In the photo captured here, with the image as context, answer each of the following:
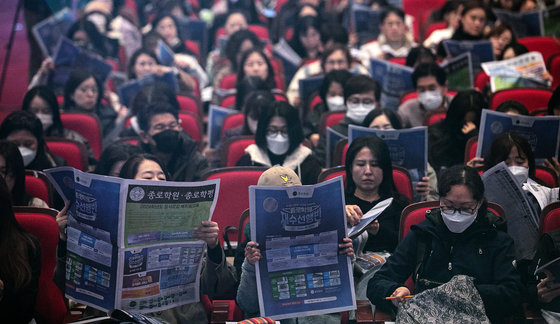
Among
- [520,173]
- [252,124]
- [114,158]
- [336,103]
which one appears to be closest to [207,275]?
[114,158]

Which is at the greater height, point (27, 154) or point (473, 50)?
point (473, 50)

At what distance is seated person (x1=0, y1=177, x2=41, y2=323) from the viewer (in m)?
3.01

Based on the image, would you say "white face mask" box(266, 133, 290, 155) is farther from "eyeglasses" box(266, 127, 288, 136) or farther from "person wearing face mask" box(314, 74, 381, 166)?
"person wearing face mask" box(314, 74, 381, 166)

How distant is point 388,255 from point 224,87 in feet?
12.6

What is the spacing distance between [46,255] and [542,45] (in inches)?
219

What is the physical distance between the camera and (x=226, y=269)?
A: 3338mm

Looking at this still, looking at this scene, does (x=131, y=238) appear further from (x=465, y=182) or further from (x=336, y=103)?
(x=336, y=103)

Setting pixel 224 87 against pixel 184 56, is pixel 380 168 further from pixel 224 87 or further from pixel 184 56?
pixel 184 56

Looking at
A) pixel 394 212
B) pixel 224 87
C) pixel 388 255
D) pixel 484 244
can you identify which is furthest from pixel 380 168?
pixel 224 87

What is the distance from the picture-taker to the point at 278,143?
473 cm

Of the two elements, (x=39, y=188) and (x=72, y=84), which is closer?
(x=39, y=188)

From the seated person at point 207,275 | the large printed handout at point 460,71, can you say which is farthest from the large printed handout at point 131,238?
the large printed handout at point 460,71

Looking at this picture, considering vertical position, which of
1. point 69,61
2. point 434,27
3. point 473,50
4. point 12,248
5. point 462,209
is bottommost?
point 12,248

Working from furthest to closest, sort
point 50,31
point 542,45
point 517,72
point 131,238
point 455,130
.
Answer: point 50,31
point 542,45
point 517,72
point 455,130
point 131,238
